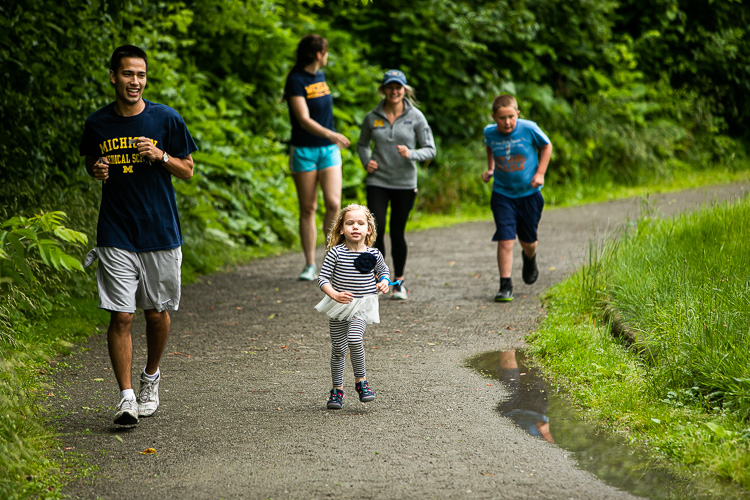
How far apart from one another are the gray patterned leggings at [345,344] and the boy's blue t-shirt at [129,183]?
3.60ft

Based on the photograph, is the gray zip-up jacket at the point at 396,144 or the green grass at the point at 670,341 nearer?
the green grass at the point at 670,341

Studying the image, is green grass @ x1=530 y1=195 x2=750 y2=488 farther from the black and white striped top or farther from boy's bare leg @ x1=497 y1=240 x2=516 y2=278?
the black and white striped top

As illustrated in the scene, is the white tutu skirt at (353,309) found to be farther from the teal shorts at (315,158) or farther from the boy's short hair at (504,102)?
the teal shorts at (315,158)

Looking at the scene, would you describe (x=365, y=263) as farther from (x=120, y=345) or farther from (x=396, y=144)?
(x=396, y=144)

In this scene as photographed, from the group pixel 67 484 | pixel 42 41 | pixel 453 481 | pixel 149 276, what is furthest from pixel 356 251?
pixel 42 41

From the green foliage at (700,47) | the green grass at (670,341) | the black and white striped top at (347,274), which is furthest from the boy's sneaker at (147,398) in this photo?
the green foliage at (700,47)

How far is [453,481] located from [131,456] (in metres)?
1.64

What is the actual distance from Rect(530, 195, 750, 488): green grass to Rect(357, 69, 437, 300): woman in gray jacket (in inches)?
66.7

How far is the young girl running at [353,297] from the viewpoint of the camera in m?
4.98

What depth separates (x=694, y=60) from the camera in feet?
63.5

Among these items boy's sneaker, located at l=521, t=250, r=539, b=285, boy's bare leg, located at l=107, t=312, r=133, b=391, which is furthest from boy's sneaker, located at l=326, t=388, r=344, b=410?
boy's sneaker, located at l=521, t=250, r=539, b=285

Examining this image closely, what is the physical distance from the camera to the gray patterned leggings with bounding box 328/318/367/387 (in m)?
4.99

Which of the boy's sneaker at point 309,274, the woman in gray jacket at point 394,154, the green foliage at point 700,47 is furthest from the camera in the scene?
the green foliage at point 700,47

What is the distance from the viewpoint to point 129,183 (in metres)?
4.77
